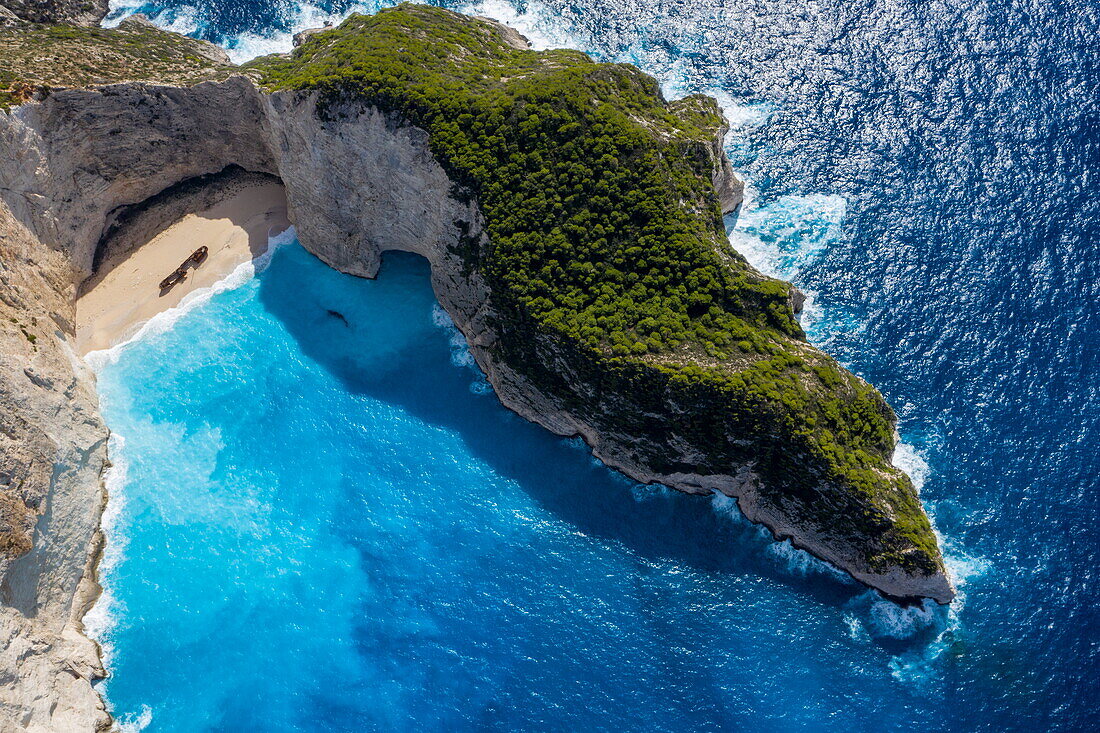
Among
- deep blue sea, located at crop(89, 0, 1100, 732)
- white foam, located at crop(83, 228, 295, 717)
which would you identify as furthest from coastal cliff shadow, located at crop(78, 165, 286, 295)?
deep blue sea, located at crop(89, 0, 1100, 732)

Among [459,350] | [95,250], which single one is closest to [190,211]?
[95,250]

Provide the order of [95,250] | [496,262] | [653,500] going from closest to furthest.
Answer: [496,262], [653,500], [95,250]

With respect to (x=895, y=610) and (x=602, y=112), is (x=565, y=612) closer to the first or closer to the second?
(x=895, y=610)

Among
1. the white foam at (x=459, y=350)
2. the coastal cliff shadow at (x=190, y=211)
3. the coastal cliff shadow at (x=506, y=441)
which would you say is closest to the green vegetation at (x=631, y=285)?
the coastal cliff shadow at (x=506, y=441)

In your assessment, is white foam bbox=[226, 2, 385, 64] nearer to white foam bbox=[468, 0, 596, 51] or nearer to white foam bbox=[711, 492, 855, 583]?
white foam bbox=[468, 0, 596, 51]

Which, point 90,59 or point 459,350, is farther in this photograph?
point 459,350

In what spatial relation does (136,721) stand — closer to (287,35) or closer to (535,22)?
(287,35)
